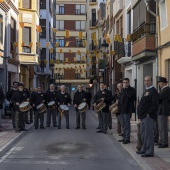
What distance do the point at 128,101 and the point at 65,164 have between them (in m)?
3.58

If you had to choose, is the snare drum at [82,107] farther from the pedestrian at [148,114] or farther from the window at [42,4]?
the window at [42,4]

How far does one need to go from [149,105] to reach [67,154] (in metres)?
2.49

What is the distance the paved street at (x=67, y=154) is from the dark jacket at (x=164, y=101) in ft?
5.02

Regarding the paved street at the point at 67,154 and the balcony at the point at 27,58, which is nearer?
the paved street at the point at 67,154

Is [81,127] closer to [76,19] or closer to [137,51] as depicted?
[137,51]

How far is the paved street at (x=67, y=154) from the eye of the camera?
912 centimetres

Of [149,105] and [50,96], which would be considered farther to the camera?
[50,96]

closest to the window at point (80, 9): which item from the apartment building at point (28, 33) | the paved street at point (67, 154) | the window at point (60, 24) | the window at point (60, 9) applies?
the window at point (60, 9)

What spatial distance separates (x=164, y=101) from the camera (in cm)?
1133

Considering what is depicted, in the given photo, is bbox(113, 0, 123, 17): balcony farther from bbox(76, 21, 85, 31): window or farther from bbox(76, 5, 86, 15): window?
bbox(76, 5, 86, 15): window

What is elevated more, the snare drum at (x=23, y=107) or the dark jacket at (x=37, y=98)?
the dark jacket at (x=37, y=98)

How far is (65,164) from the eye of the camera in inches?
364

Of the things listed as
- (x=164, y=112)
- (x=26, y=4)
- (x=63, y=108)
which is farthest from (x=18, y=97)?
(x=26, y=4)

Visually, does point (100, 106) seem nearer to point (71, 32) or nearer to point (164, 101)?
point (164, 101)
